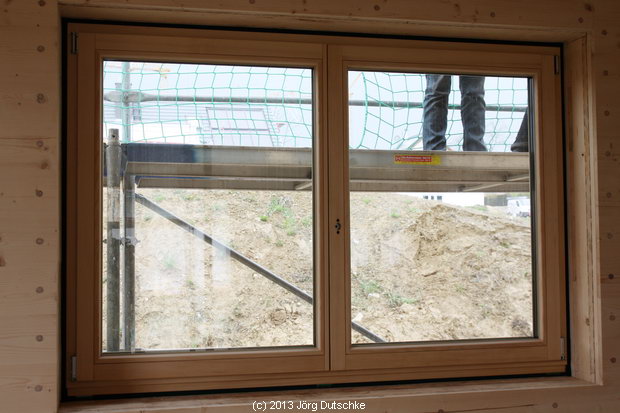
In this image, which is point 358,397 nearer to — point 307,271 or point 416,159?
point 307,271

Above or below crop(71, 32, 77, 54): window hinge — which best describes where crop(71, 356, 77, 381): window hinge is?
below

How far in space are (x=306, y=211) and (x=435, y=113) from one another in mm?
727

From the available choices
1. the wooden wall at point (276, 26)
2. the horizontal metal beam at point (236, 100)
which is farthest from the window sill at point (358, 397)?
the horizontal metal beam at point (236, 100)

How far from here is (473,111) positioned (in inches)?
96.1

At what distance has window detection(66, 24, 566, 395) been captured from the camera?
2.19 m

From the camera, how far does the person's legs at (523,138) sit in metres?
2.49

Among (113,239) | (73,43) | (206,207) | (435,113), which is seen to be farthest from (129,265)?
(435,113)

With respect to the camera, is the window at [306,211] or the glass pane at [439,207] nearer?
the window at [306,211]

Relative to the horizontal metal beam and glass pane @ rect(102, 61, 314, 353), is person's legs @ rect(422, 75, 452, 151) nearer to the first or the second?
the horizontal metal beam

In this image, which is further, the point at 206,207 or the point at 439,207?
the point at 439,207

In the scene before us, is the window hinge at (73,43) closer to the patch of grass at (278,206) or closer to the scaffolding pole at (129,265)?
the scaffolding pole at (129,265)

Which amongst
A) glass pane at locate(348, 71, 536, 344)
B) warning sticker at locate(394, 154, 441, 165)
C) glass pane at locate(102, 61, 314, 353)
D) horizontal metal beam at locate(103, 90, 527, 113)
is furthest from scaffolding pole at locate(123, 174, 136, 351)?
warning sticker at locate(394, 154, 441, 165)

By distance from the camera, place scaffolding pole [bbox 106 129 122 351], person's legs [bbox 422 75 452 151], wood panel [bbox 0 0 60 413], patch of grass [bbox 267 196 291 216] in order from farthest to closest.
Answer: person's legs [bbox 422 75 452 151], patch of grass [bbox 267 196 291 216], scaffolding pole [bbox 106 129 122 351], wood panel [bbox 0 0 60 413]

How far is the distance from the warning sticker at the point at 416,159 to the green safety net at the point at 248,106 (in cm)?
4
